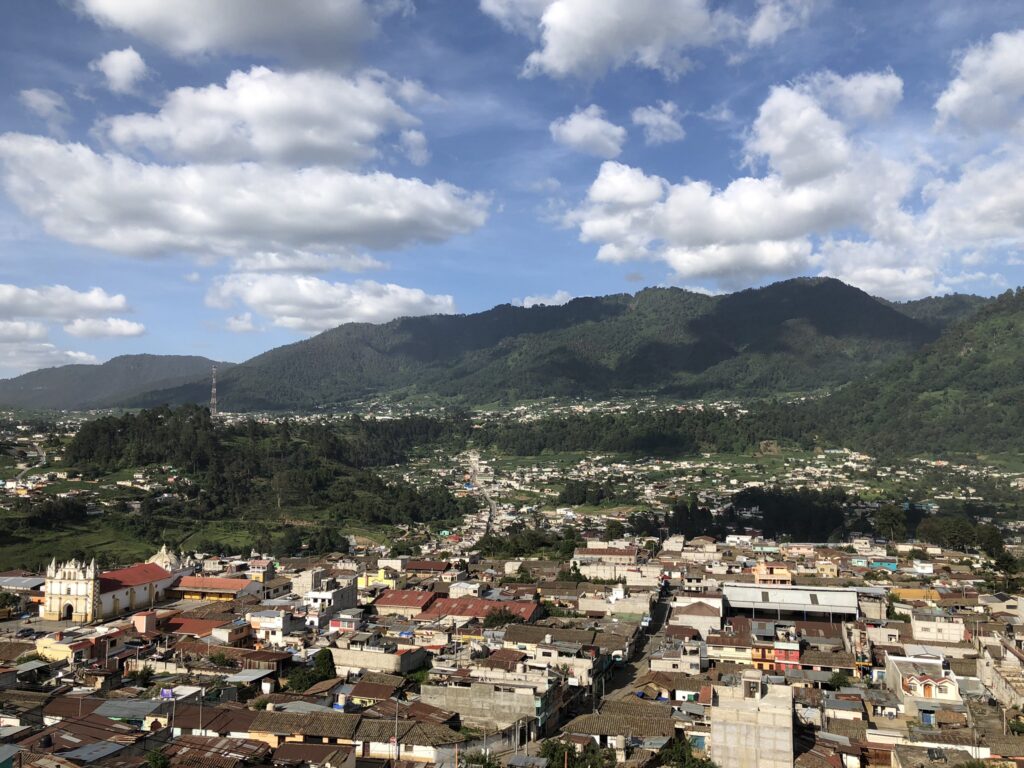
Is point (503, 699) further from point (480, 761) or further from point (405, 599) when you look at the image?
point (405, 599)

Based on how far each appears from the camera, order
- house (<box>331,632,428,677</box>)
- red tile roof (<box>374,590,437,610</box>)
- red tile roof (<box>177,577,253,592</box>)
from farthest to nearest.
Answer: red tile roof (<box>177,577,253,592</box>) → red tile roof (<box>374,590,437,610</box>) → house (<box>331,632,428,677</box>)

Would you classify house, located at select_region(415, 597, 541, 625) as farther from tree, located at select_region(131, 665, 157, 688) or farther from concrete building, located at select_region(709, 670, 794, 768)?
concrete building, located at select_region(709, 670, 794, 768)

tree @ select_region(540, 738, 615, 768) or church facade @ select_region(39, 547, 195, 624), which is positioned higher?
church facade @ select_region(39, 547, 195, 624)

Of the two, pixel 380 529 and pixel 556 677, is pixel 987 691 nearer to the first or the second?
pixel 556 677

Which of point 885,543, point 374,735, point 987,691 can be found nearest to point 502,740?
point 374,735

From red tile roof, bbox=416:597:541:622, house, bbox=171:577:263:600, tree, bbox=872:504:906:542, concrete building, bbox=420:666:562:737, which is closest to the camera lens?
concrete building, bbox=420:666:562:737

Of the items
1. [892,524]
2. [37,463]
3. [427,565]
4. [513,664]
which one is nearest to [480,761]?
[513,664]

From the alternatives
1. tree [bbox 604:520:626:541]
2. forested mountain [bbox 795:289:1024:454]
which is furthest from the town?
forested mountain [bbox 795:289:1024:454]
